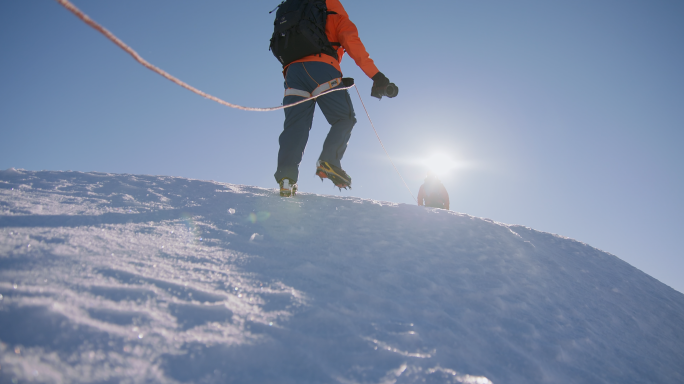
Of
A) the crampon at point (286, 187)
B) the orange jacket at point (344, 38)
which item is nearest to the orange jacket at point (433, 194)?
the orange jacket at point (344, 38)

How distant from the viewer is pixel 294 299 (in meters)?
1.15

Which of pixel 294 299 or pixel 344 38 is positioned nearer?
pixel 294 299

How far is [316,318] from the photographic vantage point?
3.52 feet

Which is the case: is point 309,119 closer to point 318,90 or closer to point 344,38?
point 318,90

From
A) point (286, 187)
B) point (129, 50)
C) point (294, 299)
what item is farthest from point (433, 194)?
point (129, 50)

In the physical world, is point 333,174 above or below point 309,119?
below

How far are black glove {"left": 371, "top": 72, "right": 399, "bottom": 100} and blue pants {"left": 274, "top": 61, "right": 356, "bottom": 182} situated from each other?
28cm

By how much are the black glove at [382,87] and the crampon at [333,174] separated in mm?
821

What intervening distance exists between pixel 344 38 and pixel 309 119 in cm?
79

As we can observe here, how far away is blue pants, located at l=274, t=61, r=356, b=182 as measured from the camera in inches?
109

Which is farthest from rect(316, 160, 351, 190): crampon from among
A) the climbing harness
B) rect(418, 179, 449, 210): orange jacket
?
rect(418, 179, 449, 210): orange jacket

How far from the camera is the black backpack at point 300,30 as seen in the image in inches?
106

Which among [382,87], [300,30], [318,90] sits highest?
[300,30]

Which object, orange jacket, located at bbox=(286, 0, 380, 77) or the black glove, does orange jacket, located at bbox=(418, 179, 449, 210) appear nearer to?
the black glove
